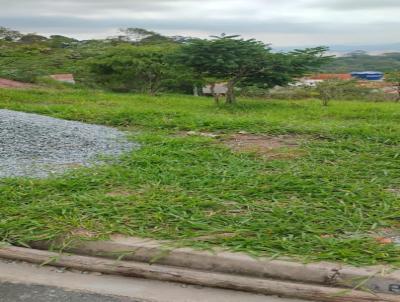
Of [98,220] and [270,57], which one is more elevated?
[270,57]

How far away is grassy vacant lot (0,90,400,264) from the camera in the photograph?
3.30 meters

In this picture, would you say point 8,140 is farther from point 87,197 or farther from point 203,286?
point 203,286

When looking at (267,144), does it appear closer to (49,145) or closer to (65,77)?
(49,145)

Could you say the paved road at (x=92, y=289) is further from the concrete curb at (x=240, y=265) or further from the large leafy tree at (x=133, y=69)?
the large leafy tree at (x=133, y=69)

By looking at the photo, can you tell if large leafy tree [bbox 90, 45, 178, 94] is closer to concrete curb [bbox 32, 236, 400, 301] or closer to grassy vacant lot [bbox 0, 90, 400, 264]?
grassy vacant lot [bbox 0, 90, 400, 264]

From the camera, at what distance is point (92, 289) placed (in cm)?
291

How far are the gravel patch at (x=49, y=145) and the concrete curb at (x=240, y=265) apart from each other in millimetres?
1728

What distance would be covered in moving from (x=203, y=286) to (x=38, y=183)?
Answer: 6.68ft

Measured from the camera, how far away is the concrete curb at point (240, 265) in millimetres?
2814

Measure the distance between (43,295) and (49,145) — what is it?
327cm

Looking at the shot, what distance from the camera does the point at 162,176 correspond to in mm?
4613

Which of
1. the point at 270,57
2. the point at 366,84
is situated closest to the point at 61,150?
the point at 270,57

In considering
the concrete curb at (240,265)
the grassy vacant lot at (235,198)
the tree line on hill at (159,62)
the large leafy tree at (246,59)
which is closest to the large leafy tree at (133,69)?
the tree line on hill at (159,62)

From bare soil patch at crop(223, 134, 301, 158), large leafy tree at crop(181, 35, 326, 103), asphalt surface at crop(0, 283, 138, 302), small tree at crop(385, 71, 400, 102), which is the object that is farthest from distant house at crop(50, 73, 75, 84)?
asphalt surface at crop(0, 283, 138, 302)
